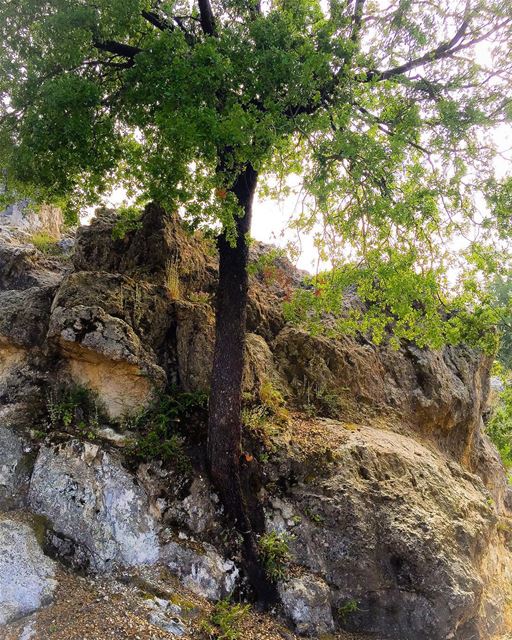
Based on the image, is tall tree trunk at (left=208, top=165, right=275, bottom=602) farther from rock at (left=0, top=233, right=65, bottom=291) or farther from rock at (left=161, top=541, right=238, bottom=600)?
rock at (left=0, top=233, right=65, bottom=291)

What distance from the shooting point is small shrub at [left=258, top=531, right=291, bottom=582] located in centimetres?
616

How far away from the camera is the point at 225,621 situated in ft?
17.6

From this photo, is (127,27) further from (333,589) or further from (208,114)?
(333,589)

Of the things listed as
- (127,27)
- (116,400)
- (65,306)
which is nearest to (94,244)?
(65,306)

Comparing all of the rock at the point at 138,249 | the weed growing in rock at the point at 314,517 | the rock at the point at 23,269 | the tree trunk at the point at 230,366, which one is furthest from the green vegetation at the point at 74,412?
the weed growing in rock at the point at 314,517

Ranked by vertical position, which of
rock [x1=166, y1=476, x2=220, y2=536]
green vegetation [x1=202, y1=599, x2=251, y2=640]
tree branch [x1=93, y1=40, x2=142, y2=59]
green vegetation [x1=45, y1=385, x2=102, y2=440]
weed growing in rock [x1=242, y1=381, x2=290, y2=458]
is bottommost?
green vegetation [x1=202, y1=599, x2=251, y2=640]

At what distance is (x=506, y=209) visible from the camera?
20.7ft

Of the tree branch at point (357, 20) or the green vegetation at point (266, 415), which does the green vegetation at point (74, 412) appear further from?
the tree branch at point (357, 20)

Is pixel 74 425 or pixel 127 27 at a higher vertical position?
pixel 127 27

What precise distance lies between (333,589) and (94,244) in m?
6.90

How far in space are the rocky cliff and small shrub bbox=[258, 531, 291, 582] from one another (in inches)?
2.0

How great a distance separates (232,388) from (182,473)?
4.61ft

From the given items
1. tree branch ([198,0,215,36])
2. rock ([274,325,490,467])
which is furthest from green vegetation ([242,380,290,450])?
tree branch ([198,0,215,36])

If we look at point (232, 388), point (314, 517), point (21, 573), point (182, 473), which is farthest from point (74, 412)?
point (314, 517)
